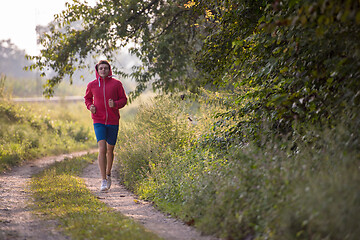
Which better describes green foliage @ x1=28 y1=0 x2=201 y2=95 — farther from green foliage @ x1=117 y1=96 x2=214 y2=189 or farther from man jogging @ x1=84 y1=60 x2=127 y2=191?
A: man jogging @ x1=84 y1=60 x2=127 y2=191

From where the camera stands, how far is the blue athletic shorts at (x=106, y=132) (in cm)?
786

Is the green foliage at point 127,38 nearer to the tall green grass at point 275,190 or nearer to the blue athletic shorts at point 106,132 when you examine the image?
the blue athletic shorts at point 106,132

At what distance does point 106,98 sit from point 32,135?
25.5ft

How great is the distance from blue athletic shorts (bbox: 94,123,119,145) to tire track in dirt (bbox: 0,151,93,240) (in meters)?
1.73

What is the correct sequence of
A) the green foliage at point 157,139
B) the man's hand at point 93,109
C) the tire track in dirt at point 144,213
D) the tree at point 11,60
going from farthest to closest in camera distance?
1. the tree at point 11,60
2. the green foliage at point 157,139
3. the man's hand at point 93,109
4. the tire track in dirt at point 144,213

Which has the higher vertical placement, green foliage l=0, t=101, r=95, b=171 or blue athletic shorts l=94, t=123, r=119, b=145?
blue athletic shorts l=94, t=123, r=119, b=145

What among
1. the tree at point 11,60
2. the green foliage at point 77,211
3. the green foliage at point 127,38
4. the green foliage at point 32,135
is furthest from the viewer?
the tree at point 11,60

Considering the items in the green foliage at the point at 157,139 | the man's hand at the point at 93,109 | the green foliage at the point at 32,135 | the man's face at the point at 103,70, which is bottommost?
the green foliage at the point at 32,135

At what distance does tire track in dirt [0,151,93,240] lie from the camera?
4719 mm

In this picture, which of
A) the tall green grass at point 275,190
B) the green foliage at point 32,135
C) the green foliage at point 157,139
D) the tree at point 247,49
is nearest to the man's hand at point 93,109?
the green foliage at point 157,139

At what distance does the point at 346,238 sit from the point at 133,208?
3.88 meters

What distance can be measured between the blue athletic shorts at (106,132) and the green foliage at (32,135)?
412 cm

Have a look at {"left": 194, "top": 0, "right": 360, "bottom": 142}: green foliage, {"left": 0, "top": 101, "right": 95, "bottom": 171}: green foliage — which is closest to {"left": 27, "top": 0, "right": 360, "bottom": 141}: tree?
{"left": 194, "top": 0, "right": 360, "bottom": 142}: green foliage

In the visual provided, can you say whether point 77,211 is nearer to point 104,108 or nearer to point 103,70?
point 104,108
